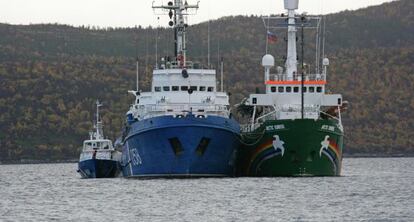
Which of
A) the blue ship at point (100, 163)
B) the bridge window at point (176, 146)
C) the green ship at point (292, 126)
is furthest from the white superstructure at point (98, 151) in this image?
the bridge window at point (176, 146)

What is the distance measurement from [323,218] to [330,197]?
1182 centimetres

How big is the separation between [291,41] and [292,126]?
480 inches

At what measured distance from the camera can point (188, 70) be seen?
107m

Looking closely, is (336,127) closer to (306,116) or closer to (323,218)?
(306,116)

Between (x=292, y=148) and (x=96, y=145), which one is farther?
(x=96, y=145)

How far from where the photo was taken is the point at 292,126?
102250 mm

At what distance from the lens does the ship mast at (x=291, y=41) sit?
368 feet

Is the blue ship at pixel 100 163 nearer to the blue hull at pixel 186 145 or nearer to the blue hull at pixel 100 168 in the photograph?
the blue hull at pixel 100 168

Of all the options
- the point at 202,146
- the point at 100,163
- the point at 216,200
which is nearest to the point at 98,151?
the point at 100,163

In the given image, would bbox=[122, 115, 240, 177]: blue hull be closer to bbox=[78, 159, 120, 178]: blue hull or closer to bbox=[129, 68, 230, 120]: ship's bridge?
bbox=[129, 68, 230, 120]: ship's bridge

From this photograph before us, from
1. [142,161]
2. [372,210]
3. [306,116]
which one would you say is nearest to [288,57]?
[306,116]

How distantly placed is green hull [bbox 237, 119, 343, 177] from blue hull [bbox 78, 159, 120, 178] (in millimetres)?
13579

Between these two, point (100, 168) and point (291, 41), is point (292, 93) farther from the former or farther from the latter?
point (100, 168)

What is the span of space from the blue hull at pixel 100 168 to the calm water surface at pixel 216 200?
8037mm
